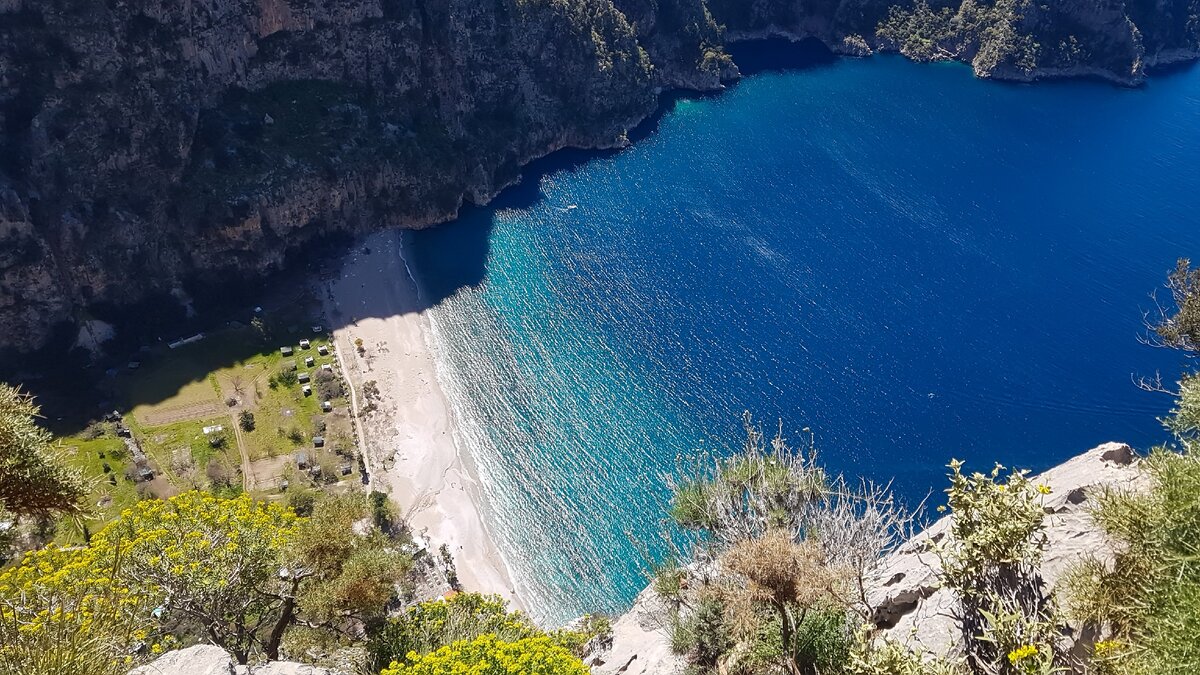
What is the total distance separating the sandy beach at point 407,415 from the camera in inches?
2489

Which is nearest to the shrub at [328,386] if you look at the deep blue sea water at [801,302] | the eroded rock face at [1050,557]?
the deep blue sea water at [801,302]

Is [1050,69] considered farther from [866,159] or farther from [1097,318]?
[1097,318]

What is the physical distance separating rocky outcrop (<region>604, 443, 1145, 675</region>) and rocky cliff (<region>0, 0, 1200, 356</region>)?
80.9 metres

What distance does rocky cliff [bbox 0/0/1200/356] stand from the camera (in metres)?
77.8

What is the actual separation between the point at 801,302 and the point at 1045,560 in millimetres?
71057

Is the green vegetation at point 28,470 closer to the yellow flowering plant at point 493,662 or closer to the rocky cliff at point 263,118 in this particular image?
the yellow flowering plant at point 493,662

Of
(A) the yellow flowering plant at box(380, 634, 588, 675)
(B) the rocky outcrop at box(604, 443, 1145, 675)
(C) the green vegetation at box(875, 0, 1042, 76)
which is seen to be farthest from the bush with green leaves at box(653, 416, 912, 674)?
(C) the green vegetation at box(875, 0, 1042, 76)

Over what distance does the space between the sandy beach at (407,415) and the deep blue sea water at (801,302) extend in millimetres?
2400

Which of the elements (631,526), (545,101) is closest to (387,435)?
(631,526)

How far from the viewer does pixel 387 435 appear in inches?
2840

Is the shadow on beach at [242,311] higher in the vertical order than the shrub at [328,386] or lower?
higher

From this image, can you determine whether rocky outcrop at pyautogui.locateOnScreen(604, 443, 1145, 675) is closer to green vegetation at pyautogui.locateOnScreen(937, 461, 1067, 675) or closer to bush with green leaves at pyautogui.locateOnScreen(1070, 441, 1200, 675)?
green vegetation at pyautogui.locateOnScreen(937, 461, 1067, 675)

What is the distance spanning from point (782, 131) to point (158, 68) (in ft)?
316

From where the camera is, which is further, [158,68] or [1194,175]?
[1194,175]
